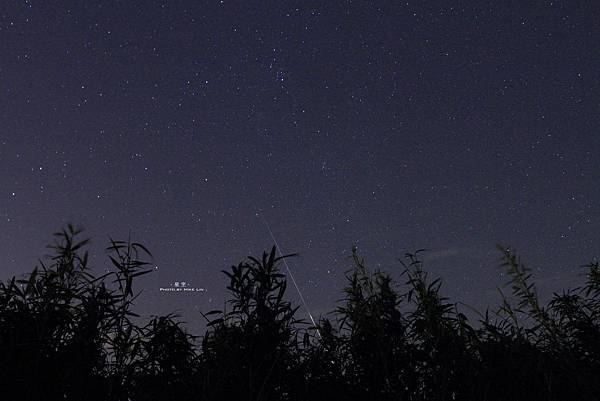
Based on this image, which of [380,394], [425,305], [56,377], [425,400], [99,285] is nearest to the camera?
[56,377]

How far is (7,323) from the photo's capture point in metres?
4.38

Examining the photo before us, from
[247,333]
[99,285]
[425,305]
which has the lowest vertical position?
[247,333]

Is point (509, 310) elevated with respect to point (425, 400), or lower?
elevated

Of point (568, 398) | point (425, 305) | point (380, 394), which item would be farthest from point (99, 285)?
point (568, 398)

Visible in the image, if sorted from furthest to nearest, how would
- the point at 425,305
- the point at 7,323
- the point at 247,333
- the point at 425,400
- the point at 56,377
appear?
1. the point at 425,305
2. the point at 425,400
3. the point at 247,333
4. the point at 7,323
5. the point at 56,377

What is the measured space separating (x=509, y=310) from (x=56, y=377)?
4622mm

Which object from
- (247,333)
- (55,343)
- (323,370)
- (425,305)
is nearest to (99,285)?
(55,343)

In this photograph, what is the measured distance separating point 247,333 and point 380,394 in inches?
86.0

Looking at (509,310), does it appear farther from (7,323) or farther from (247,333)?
(7,323)

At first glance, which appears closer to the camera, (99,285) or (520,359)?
(99,285)

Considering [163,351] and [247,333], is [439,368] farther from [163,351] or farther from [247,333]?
[163,351]

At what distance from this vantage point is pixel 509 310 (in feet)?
18.0

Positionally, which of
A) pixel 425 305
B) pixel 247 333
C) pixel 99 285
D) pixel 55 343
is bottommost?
pixel 55 343

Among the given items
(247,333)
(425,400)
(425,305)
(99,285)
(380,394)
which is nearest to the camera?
(99,285)
